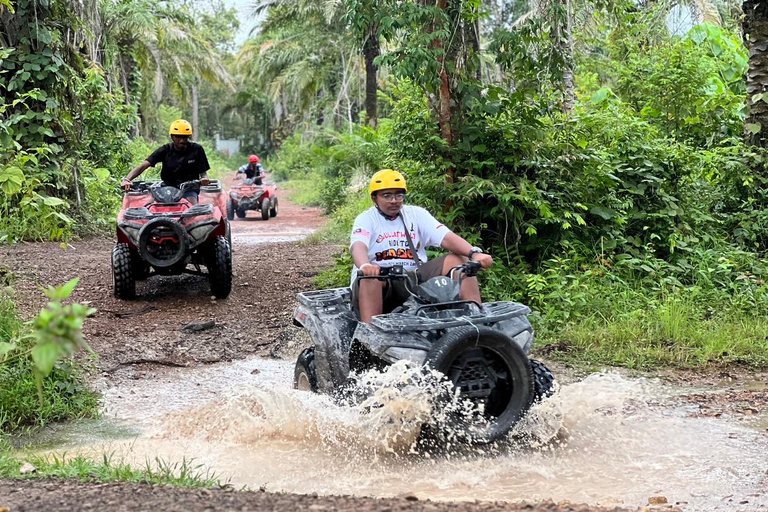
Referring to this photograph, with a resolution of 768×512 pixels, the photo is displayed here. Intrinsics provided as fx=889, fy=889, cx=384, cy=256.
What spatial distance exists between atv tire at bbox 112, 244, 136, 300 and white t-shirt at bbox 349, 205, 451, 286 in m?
4.05

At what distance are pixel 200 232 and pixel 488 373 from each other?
4837mm

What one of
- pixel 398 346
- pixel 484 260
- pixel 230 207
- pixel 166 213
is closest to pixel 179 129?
pixel 166 213

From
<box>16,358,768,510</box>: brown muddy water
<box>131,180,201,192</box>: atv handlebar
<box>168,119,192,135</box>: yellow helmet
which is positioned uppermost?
<box>168,119,192,135</box>: yellow helmet

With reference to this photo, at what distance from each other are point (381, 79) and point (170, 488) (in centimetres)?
3423

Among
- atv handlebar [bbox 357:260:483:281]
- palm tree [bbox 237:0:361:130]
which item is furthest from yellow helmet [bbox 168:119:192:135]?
palm tree [bbox 237:0:361:130]

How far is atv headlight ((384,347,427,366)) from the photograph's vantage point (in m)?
4.89

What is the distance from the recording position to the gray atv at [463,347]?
16.0ft

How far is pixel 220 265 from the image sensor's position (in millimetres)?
9375

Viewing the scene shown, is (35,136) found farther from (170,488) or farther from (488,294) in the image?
(170,488)

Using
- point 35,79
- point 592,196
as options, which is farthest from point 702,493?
point 35,79

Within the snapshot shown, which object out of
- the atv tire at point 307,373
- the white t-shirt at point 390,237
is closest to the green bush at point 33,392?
the atv tire at point 307,373

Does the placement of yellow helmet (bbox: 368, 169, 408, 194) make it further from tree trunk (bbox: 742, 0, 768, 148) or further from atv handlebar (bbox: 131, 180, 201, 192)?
tree trunk (bbox: 742, 0, 768, 148)

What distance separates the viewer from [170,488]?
3.88 meters

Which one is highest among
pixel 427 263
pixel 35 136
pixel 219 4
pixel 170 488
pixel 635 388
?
pixel 219 4
